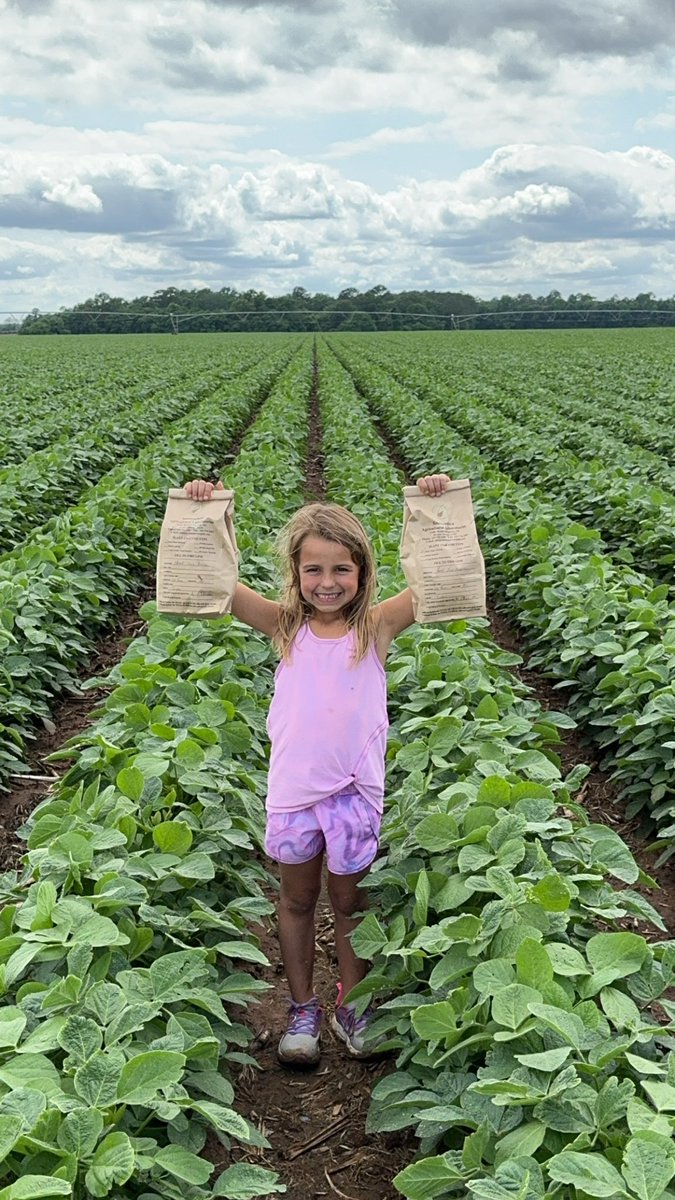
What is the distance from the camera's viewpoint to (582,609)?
5.55m

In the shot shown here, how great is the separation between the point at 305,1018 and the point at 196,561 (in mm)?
1468

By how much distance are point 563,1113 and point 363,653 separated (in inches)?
53.2

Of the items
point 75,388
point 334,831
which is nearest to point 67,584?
point 334,831

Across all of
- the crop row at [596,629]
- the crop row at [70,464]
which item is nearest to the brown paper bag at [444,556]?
the crop row at [596,629]

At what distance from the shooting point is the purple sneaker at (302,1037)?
9.88 ft

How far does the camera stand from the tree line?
285ft

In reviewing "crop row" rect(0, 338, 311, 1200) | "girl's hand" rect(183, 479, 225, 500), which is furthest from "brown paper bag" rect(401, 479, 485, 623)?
"crop row" rect(0, 338, 311, 1200)

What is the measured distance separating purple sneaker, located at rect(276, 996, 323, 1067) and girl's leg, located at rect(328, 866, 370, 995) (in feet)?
0.44

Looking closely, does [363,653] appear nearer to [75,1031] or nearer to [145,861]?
[145,861]

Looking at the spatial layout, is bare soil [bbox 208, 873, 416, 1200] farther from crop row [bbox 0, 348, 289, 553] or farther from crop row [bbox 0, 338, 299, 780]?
crop row [bbox 0, 348, 289, 553]

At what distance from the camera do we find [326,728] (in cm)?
287

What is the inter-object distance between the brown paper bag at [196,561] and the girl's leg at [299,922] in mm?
842

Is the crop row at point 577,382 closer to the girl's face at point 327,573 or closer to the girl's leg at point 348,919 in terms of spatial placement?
the girl's face at point 327,573

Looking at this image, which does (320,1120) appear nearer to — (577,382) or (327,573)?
(327,573)
